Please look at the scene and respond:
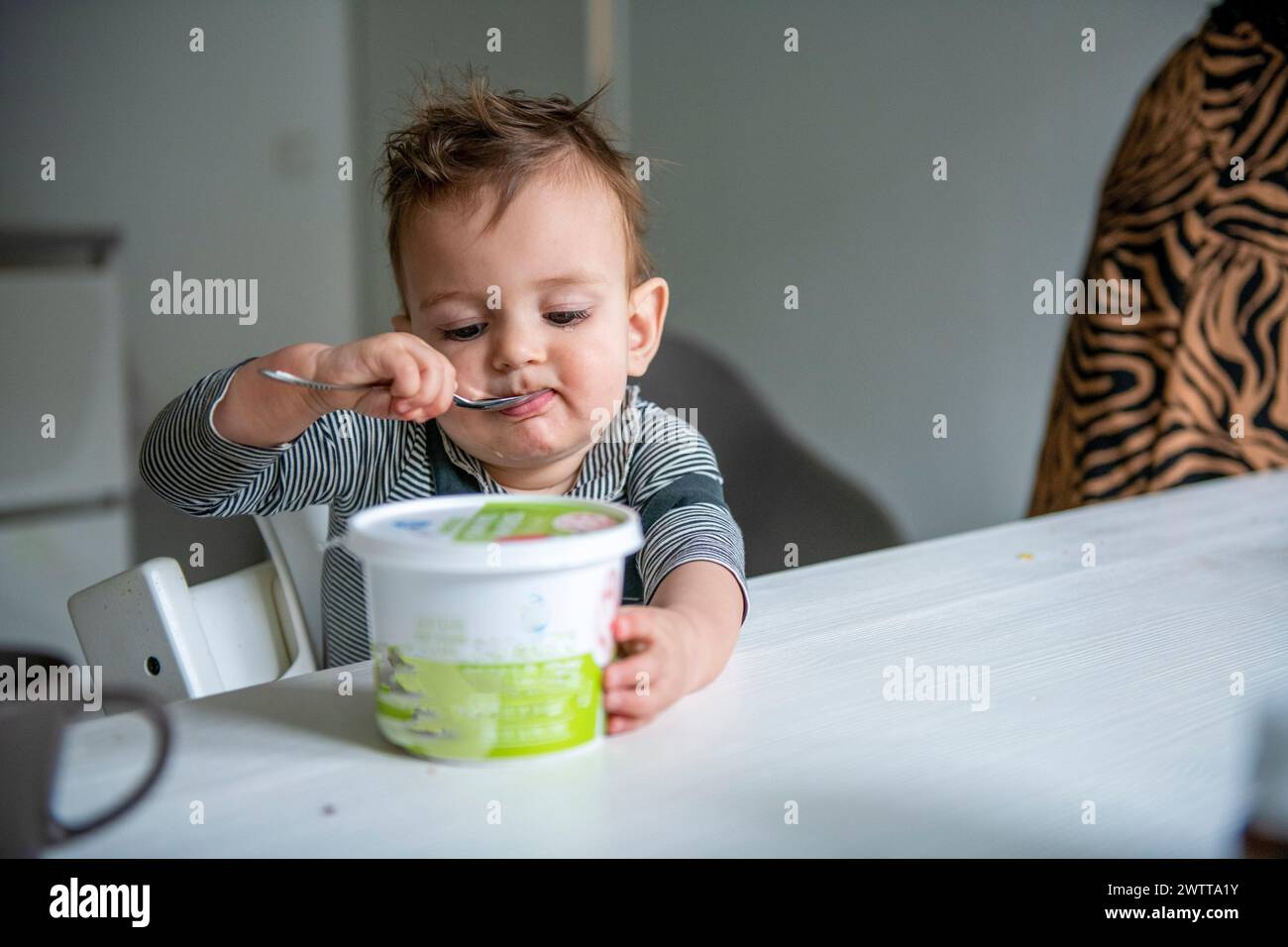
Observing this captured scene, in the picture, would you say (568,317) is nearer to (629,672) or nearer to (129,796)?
(629,672)

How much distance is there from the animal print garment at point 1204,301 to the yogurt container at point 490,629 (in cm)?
131

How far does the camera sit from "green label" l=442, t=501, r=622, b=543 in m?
0.52

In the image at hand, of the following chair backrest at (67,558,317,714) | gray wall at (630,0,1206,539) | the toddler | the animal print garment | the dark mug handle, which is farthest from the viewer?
gray wall at (630,0,1206,539)

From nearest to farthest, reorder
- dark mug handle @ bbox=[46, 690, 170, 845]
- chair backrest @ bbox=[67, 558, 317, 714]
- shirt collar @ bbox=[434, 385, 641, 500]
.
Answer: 1. dark mug handle @ bbox=[46, 690, 170, 845]
2. chair backrest @ bbox=[67, 558, 317, 714]
3. shirt collar @ bbox=[434, 385, 641, 500]

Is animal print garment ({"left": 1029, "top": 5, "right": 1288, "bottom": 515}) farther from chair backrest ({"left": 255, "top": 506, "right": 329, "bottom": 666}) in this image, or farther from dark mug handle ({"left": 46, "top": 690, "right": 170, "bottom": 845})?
dark mug handle ({"left": 46, "top": 690, "right": 170, "bottom": 845})

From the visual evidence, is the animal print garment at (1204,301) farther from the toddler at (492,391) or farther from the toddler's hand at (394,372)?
the toddler's hand at (394,372)

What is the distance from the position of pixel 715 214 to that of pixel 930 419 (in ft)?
2.46

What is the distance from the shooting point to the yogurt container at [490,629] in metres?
0.49

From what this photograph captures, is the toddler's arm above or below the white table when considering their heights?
above

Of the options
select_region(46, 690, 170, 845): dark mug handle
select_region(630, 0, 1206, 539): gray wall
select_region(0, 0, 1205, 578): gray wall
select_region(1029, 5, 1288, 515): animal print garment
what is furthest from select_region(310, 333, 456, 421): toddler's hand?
select_region(630, 0, 1206, 539): gray wall

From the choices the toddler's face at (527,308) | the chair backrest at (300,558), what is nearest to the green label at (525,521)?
the toddler's face at (527,308)

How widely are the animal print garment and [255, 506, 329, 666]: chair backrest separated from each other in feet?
3.85

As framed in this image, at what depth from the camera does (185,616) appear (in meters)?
0.82
